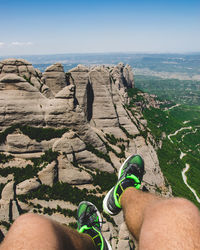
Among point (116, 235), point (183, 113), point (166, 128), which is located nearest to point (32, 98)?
point (116, 235)

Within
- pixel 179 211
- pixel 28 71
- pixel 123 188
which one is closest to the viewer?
pixel 179 211

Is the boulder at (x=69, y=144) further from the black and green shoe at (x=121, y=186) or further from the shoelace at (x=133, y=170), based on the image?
the shoelace at (x=133, y=170)

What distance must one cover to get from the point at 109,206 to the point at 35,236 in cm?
591

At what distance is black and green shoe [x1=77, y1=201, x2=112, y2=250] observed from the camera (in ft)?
27.9

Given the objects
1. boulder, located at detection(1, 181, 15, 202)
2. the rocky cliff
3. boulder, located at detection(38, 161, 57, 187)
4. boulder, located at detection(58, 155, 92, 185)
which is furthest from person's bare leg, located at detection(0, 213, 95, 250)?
boulder, located at detection(58, 155, 92, 185)

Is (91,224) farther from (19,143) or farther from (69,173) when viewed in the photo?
(19,143)

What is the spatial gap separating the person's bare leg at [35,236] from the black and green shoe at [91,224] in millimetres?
4126

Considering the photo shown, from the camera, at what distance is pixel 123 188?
9352 mm

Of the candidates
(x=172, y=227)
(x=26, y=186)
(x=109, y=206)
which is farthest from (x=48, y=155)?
(x=172, y=227)

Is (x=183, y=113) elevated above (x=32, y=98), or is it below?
below

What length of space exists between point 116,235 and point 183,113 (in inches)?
7583

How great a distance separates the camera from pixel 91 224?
34.1ft

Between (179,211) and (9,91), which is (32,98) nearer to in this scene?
(9,91)

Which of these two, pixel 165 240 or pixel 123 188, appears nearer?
pixel 165 240
